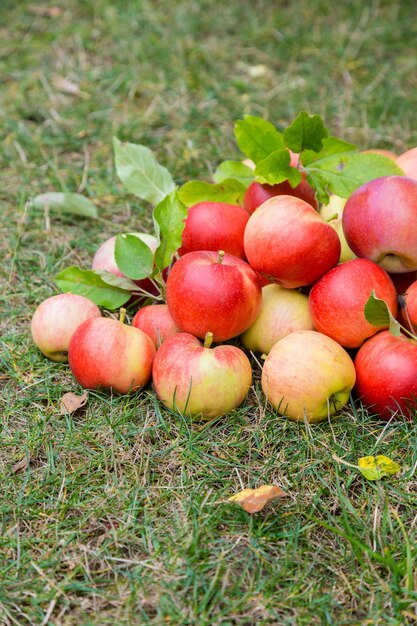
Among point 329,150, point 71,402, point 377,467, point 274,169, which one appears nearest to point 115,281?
point 71,402

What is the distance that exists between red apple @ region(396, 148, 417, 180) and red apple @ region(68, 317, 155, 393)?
45.7 inches

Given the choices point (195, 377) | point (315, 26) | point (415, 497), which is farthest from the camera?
point (315, 26)

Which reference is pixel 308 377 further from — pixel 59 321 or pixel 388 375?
pixel 59 321

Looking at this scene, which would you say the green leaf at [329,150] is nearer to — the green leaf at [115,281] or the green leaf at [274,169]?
the green leaf at [274,169]

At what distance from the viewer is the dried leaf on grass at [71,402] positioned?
7.25 feet

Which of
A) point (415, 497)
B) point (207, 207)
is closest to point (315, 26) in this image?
point (207, 207)

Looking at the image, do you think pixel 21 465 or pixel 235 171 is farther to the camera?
pixel 235 171

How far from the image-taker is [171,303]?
2.25 metres

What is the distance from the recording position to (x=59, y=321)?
93.9 inches

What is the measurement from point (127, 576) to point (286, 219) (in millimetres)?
1196

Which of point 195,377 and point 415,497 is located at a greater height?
point 195,377

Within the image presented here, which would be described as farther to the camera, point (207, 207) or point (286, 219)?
point (207, 207)

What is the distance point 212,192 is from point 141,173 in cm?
41

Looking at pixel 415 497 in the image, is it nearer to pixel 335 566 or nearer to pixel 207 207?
pixel 335 566
